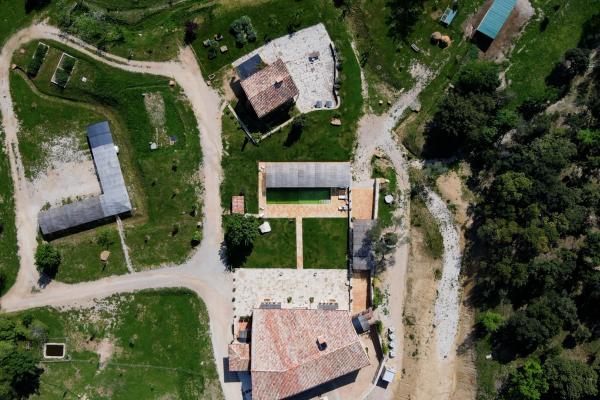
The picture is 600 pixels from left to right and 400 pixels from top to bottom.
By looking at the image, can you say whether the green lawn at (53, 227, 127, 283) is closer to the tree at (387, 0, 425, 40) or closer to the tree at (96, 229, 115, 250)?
the tree at (96, 229, 115, 250)

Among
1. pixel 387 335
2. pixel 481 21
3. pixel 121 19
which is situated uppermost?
pixel 481 21

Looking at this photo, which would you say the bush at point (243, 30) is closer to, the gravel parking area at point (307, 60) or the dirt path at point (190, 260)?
the gravel parking area at point (307, 60)

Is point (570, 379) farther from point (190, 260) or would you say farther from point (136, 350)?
point (136, 350)

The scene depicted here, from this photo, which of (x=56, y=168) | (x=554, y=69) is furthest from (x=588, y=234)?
(x=56, y=168)

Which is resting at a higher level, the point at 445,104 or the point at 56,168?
the point at 445,104

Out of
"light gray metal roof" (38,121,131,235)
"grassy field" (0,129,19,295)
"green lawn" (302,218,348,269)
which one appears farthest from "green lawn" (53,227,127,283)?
"green lawn" (302,218,348,269)

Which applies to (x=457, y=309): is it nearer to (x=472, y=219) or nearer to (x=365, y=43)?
(x=472, y=219)

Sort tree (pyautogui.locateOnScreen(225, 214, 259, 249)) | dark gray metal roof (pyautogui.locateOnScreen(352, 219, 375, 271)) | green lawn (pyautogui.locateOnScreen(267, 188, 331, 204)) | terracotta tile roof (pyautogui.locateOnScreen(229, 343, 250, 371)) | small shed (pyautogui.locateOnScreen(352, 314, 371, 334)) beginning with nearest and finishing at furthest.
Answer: terracotta tile roof (pyautogui.locateOnScreen(229, 343, 250, 371))
tree (pyautogui.locateOnScreen(225, 214, 259, 249))
dark gray metal roof (pyautogui.locateOnScreen(352, 219, 375, 271))
small shed (pyautogui.locateOnScreen(352, 314, 371, 334))
green lawn (pyautogui.locateOnScreen(267, 188, 331, 204))
